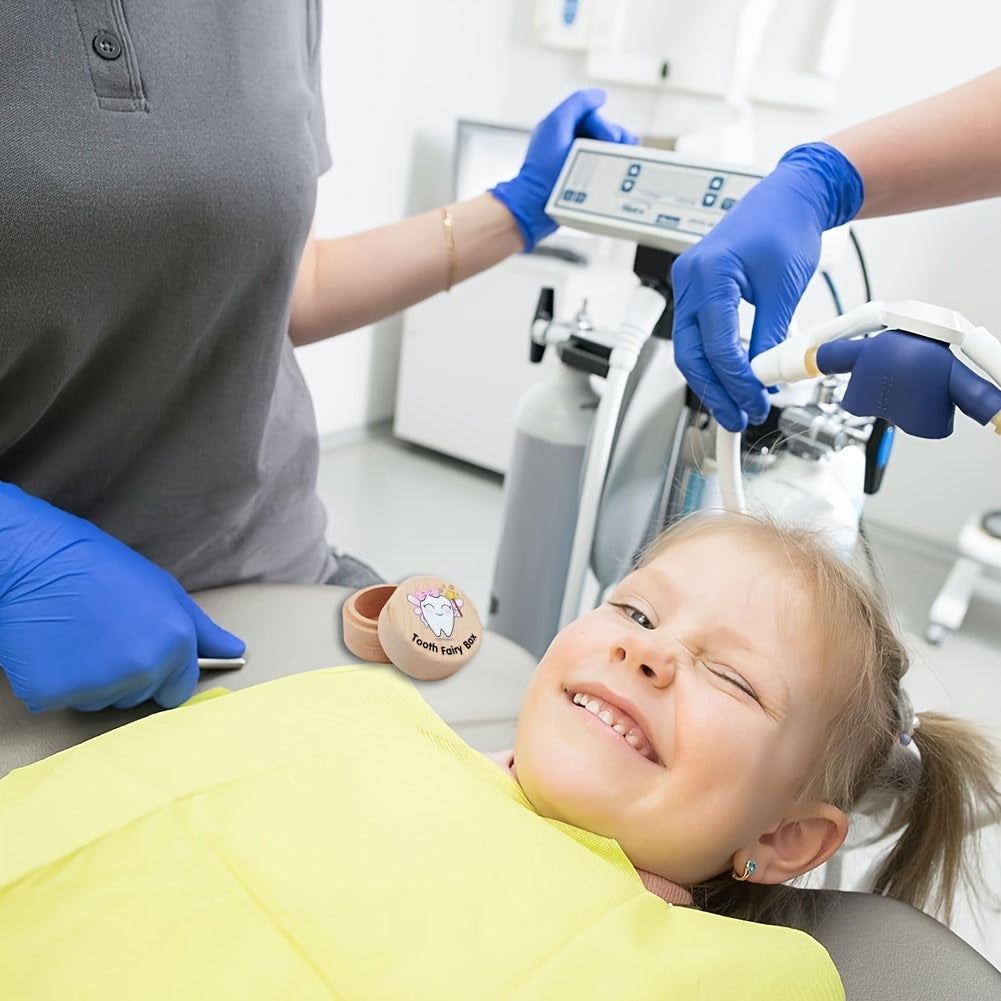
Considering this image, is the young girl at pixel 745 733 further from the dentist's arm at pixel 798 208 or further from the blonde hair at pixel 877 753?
the dentist's arm at pixel 798 208

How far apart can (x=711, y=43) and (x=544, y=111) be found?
700 millimetres

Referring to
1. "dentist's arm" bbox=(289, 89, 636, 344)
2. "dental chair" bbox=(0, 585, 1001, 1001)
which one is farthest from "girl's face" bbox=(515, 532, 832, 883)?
"dentist's arm" bbox=(289, 89, 636, 344)

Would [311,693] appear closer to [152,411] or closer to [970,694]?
[152,411]

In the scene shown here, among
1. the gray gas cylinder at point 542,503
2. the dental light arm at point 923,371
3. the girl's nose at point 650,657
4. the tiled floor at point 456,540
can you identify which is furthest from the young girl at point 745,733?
the tiled floor at point 456,540

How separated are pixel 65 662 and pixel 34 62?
19.9 inches

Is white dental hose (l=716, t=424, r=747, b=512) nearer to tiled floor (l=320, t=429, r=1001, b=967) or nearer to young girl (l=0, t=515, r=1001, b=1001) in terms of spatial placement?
young girl (l=0, t=515, r=1001, b=1001)

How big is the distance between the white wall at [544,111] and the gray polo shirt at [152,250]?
76.8 inches

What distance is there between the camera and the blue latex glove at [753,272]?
34.1 inches

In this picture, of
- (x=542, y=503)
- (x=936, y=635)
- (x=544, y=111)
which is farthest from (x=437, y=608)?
(x=544, y=111)

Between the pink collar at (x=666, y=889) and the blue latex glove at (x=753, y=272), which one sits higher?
the blue latex glove at (x=753, y=272)

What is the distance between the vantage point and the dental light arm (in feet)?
1.92

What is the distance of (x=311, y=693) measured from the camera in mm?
769

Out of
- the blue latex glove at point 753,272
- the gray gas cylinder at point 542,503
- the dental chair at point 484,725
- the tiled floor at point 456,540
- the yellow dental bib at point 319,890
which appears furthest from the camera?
the tiled floor at point 456,540

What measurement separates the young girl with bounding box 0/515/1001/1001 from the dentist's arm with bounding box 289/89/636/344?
0.50m
